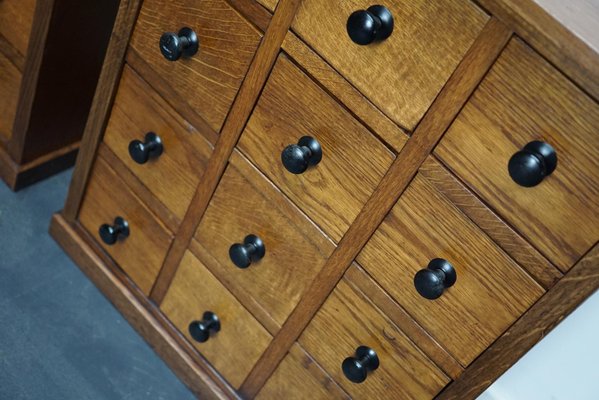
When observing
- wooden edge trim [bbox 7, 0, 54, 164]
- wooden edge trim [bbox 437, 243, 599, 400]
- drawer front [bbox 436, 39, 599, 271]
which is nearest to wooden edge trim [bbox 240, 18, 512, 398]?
drawer front [bbox 436, 39, 599, 271]

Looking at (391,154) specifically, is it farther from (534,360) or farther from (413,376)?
(534,360)

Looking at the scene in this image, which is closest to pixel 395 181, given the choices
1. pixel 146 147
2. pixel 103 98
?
pixel 146 147

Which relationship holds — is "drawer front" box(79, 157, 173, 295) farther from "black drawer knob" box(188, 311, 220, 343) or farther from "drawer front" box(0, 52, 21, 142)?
"drawer front" box(0, 52, 21, 142)

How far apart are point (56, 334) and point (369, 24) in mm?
953

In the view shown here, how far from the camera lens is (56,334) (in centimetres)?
138

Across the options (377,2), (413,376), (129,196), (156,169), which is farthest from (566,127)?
(129,196)

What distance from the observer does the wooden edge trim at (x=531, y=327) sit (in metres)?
0.83

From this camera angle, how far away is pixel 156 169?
1239 millimetres

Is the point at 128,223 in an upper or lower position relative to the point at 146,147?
lower

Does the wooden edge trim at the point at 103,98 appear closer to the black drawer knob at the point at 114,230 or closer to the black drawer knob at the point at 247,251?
the black drawer knob at the point at 114,230

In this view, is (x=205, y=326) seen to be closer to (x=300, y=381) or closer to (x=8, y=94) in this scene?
(x=300, y=381)

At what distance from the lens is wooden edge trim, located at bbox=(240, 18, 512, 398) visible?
2.61ft

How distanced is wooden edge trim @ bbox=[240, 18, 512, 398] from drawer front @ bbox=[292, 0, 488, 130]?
14mm

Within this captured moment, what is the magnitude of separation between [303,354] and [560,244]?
1.69ft
